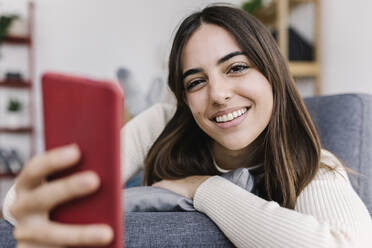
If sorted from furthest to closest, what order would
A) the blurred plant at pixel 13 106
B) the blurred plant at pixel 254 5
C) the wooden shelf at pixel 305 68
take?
the blurred plant at pixel 13 106 → the blurred plant at pixel 254 5 → the wooden shelf at pixel 305 68

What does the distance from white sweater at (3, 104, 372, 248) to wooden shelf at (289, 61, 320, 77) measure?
158 cm

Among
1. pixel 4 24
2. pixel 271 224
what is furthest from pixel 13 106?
pixel 271 224

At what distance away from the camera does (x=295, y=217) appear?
24.9 inches

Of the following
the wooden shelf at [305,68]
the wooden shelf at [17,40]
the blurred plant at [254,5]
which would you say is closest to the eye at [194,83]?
the wooden shelf at [305,68]

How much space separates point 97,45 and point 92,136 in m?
3.55

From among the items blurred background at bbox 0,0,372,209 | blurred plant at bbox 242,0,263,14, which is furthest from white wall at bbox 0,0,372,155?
blurred plant at bbox 242,0,263,14

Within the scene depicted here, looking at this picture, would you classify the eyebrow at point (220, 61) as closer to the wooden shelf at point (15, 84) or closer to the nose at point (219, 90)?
the nose at point (219, 90)

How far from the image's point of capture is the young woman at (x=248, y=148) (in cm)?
65

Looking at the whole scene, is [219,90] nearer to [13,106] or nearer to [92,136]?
[92,136]

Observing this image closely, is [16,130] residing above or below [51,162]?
below

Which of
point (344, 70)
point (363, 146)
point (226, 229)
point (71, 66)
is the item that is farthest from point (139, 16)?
point (226, 229)

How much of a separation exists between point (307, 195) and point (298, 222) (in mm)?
180

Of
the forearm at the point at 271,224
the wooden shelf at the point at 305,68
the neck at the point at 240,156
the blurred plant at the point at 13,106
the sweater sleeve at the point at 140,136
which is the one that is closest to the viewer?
the forearm at the point at 271,224

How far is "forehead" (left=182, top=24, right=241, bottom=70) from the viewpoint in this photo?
856mm
